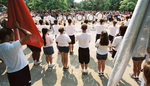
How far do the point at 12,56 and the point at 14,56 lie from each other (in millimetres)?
35

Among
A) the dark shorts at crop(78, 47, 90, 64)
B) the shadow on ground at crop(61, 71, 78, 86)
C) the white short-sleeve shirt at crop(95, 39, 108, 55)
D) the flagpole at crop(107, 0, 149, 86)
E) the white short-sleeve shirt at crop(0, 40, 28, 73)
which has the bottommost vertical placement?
the shadow on ground at crop(61, 71, 78, 86)

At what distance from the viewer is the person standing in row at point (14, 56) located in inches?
69.8

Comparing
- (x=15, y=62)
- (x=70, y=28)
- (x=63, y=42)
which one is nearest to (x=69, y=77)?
(x=63, y=42)

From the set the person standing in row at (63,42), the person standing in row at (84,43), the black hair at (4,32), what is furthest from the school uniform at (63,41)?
the black hair at (4,32)

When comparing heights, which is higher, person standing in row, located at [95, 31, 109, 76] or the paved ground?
person standing in row, located at [95, 31, 109, 76]

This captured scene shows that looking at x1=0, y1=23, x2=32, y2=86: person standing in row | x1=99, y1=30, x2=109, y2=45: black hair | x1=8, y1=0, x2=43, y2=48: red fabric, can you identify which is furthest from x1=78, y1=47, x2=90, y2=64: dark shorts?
x1=8, y1=0, x2=43, y2=48: red fabric

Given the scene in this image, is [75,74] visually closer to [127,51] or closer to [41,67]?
[41,67]

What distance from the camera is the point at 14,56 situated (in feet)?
6.50

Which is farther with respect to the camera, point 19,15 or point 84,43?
point 84,43

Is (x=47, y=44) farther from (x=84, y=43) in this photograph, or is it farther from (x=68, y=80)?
(x=68, y=80)

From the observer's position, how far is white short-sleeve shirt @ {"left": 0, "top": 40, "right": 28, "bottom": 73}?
1.79 m

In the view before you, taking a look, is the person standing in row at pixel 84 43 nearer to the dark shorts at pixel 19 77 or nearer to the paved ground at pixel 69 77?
the paved ground at pixel 69 77

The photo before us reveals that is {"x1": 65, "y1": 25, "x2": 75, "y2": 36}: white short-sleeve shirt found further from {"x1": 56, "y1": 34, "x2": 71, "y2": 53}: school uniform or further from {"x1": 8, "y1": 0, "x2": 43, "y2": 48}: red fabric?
{"x1": 8, "y1": 0, "x2": 43, "y2": 48}: red fabric

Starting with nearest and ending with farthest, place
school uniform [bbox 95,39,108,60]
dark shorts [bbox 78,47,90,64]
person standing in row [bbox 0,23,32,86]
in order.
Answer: person standing in row [bbox 0,23,32,86] < school uniform [bbox 95,39,108,60] < dark shorts [bbox 78,47,90,64]
